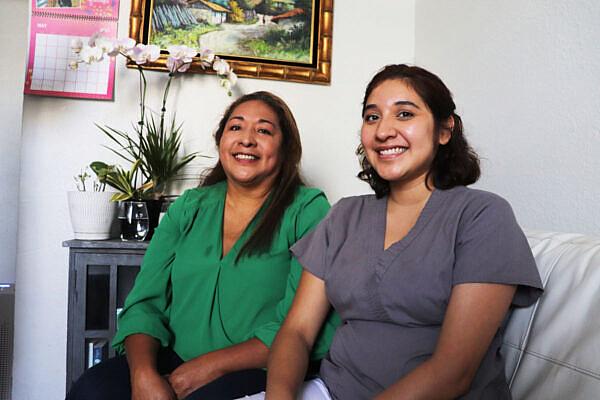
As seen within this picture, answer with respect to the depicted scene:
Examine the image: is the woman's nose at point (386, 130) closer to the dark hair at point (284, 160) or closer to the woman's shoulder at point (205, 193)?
the dark hair at point (284, 160)

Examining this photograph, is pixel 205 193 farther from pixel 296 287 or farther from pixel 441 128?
pixel 441 128

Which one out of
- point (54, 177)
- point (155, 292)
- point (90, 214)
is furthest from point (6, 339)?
point (155, 292)

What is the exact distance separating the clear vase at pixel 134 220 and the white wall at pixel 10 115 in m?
1.53

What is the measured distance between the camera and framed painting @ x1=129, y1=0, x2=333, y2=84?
208 centimetres

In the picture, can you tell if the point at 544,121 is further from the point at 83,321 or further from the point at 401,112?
the point at 83,321

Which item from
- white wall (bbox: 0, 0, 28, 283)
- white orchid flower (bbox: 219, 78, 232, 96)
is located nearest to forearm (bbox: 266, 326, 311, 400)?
white orchid flower (bbox: 219, 78, 232, 96)

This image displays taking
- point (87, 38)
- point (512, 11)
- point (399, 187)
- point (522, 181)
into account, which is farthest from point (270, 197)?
point (87, 38)

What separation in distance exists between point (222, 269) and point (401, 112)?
615 mm

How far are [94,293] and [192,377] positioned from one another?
0.66 m

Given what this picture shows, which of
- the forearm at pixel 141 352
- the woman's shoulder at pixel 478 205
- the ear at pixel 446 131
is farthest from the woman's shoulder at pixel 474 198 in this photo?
the forearm at pixel 141 352

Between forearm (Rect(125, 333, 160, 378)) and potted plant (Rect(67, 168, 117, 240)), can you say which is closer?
forearm (Rect(125, 333, 160, 378))

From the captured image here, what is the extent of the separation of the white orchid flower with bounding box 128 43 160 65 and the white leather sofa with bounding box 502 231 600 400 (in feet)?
4.83

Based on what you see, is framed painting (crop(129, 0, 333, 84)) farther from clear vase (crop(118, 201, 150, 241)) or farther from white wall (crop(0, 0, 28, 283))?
white wall (crop(0, 0, 28, 283))

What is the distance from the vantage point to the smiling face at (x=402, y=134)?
1.07 m
